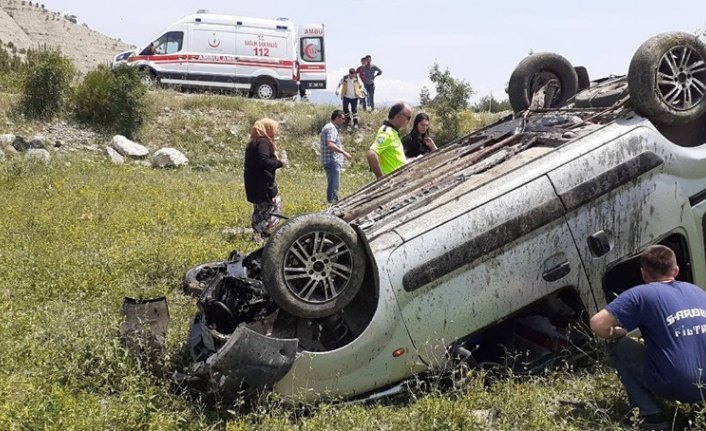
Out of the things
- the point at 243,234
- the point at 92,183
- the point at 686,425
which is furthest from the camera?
the point at 92,183

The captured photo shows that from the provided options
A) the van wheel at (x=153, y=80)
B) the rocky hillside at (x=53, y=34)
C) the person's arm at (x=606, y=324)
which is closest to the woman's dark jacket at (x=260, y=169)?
the person's arm at (x=606, y=324)

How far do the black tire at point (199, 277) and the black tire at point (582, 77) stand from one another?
3.38m

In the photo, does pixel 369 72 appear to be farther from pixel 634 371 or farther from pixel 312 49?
pixel 634 371

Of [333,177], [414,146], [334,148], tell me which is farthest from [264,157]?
[333,177]

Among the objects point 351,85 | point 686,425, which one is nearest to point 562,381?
point 686,425

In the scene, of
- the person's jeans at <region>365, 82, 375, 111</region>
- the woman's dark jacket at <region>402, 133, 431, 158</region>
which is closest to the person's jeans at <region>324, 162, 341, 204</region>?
the woman's dark jacket at <region>402, 133, 431, 158</region>

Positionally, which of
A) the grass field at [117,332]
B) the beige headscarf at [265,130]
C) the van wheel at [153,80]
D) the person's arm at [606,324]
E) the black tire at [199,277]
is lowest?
the grass field at [117,332]

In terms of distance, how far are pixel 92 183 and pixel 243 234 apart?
14.9 ft

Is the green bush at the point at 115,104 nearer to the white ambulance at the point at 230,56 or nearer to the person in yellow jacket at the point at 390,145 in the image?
the white ambulance at the point at 230,56

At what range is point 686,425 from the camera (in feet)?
11.7

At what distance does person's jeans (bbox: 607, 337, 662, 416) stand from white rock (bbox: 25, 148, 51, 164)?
39.3ft

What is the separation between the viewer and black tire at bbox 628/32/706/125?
4227mm

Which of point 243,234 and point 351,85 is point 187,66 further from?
point 243,234

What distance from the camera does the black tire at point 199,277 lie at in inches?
199
